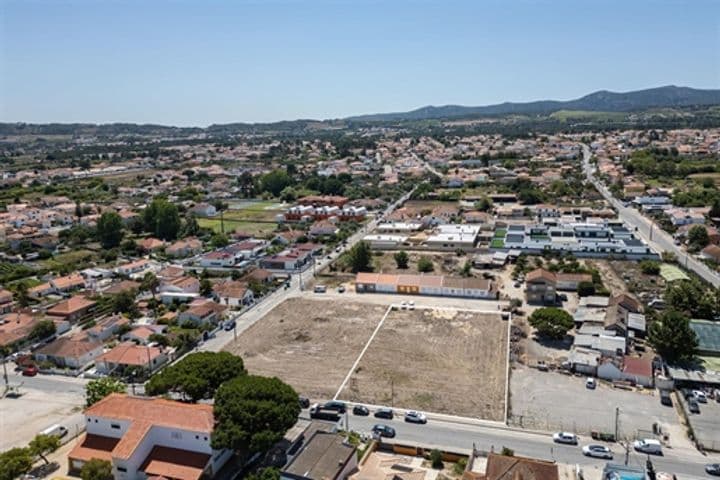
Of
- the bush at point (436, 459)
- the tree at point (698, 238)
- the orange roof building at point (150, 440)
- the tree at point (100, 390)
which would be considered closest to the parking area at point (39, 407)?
the tree at point (100, 390)

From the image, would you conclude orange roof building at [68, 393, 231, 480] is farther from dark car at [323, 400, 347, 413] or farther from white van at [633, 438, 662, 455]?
white van at [633, 438, 662, 455]

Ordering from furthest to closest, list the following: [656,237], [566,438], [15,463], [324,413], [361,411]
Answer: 1. [656,237]
2. [361,411]
3. [324,413]
4. [566,438]
5. [15,463]

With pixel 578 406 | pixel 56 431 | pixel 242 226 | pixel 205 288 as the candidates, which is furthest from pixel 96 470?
pixel 242 226

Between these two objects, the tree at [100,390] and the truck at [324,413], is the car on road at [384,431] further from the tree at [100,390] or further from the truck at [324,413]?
the tree at [100,390]

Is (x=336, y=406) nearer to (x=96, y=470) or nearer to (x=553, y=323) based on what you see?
(x=96, y=470)

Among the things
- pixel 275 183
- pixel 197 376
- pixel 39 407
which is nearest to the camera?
pixel 197 376
